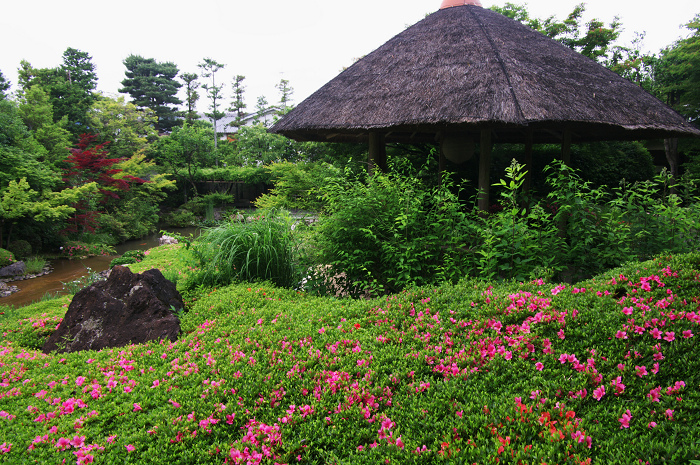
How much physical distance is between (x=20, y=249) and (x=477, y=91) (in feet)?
42.8

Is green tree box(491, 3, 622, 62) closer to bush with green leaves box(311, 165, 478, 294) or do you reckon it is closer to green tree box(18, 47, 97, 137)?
bush with green leaves box(311, 165, 478, 294)

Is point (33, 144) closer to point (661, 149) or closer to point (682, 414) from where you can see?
point (682, 414)

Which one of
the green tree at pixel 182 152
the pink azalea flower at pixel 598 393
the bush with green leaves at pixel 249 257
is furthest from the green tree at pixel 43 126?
the pink azalea flower at pixel 598 393

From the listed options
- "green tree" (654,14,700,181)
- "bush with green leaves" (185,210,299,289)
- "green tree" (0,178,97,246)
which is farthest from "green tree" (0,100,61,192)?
"green tree" (654,14,700,181)

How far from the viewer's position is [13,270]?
9.87 m

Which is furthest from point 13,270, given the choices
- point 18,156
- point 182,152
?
point 182,152

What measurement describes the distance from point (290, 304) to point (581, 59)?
19.2ft

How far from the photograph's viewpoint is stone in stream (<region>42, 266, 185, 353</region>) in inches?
122

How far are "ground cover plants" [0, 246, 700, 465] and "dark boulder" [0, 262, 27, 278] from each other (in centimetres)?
946

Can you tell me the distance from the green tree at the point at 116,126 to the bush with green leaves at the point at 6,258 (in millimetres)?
7727

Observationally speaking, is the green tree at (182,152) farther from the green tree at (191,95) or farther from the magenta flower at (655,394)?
the magenta flower at (655,394)

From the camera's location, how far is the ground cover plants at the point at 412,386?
5.09 ft

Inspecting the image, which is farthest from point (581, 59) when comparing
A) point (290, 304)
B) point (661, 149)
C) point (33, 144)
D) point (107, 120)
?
point (107, 120)

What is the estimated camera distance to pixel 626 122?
475 centimetres
